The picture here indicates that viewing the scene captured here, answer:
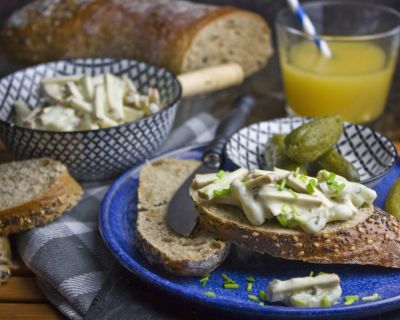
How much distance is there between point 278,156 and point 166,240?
60cm

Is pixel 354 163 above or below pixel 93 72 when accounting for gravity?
below

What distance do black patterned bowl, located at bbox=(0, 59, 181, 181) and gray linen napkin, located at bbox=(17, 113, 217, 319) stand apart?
5.4 inches

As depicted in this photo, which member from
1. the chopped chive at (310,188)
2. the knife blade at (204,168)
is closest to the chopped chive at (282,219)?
the chopped chive at (310,188)

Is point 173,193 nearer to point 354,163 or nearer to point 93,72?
point 354,163

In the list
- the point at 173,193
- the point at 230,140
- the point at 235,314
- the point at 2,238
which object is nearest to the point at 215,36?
the point at 230,140

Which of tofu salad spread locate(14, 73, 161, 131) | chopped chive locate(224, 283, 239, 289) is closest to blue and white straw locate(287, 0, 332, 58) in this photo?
tofu salad spread locate(14, 73, 161, 131)

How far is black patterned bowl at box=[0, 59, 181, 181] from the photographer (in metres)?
2.59

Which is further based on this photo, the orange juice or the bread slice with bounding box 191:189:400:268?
the orange juice

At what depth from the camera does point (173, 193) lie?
7.99ft

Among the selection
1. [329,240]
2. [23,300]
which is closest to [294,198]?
[329,240]

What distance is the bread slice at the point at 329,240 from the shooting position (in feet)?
6.40

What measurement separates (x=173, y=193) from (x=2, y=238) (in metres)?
0.63

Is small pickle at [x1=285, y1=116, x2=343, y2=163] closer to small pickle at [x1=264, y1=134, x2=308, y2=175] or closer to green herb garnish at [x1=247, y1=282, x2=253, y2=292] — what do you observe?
small pickle at [x1=264, y1=134, x2=308, y2=175]

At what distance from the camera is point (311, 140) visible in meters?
2.35
